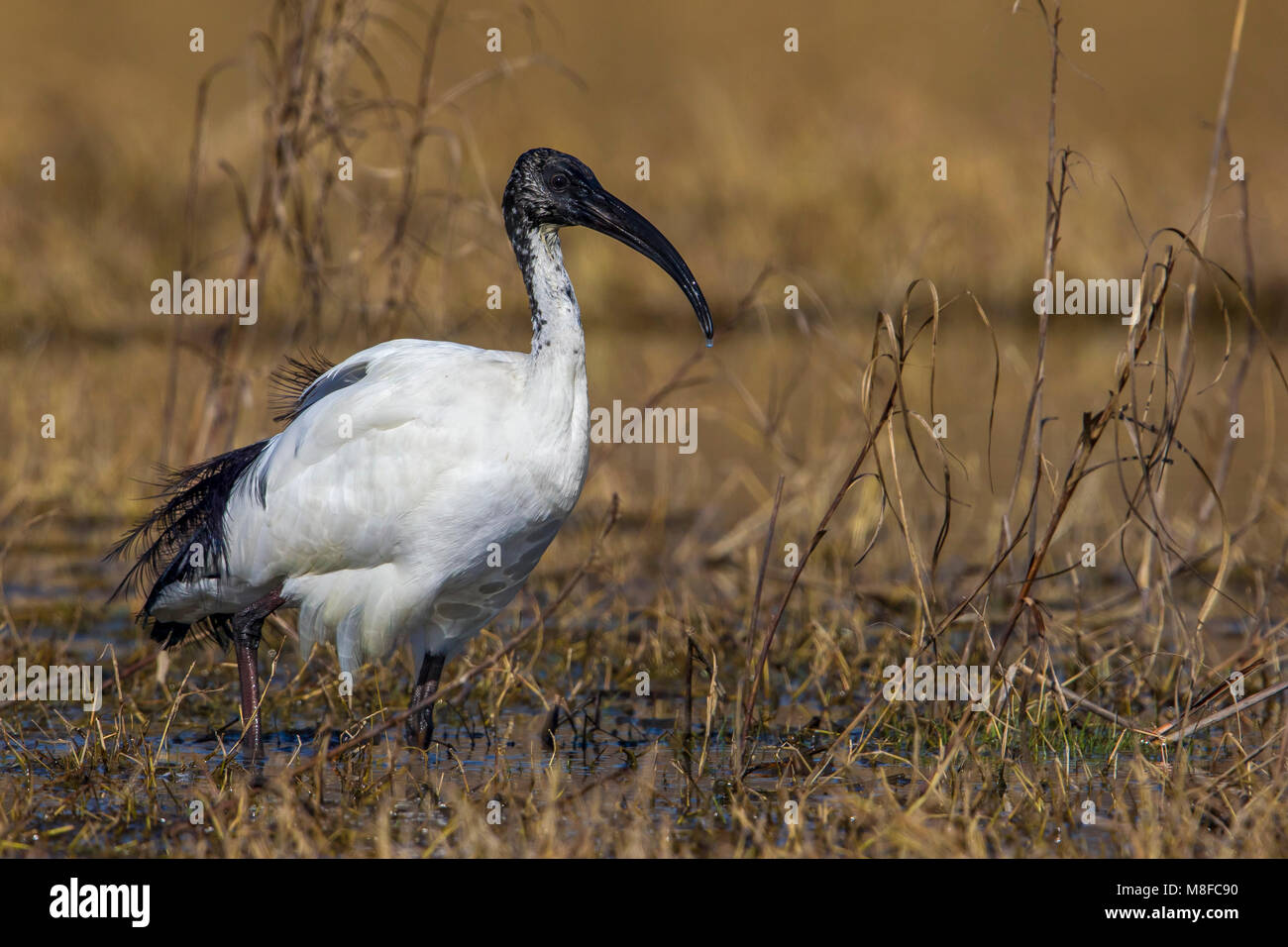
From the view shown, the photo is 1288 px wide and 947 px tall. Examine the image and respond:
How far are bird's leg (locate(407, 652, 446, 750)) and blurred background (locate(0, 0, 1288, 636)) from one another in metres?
1.28

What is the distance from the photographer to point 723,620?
692 cm

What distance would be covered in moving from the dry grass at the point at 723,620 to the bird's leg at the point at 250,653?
0.37 feet

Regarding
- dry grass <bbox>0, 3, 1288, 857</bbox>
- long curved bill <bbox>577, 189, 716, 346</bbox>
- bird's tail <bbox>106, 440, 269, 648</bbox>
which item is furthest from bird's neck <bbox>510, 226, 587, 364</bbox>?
bird's tail <bbox>106, 440, 269, 648</bbox>

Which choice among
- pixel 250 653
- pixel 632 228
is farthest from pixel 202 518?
pixel 632 228

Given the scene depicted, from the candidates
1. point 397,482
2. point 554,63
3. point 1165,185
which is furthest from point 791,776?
point 1165,185

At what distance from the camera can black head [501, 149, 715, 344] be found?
17.5 ft

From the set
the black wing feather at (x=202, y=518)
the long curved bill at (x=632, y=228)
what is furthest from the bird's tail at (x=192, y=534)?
the long curved bill at (x=632, y=228)

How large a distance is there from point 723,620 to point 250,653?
2.07 meters

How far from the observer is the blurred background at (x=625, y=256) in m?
7.27

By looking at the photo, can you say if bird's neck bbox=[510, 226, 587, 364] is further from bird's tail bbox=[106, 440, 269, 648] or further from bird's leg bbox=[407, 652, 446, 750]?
bird's leg bbox=[407, 652, 446, 750]

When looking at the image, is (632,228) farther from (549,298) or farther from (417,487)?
(417,487)

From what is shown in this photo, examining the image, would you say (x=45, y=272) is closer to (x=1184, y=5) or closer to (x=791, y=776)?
(x=791, y=776)

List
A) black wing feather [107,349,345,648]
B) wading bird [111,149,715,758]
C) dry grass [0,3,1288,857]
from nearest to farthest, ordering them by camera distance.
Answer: dry grass [0,3,1288,857] < wading bird [111,149,715,758] < black wing feather [107,349,345,648]

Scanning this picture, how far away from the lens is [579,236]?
17000 mm
